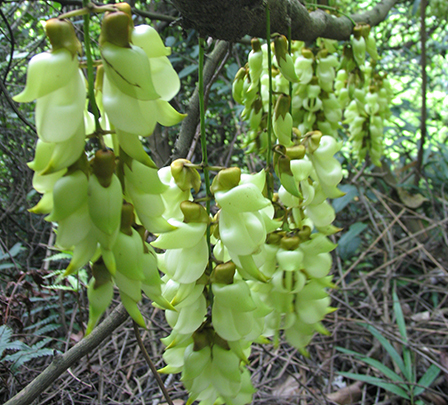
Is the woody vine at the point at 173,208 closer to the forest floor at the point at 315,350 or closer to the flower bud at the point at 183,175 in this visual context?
the flower bud at the point at 183,175

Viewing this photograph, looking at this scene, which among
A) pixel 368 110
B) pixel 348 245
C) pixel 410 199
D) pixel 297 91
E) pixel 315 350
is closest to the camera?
pixel 297 91

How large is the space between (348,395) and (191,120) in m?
1.01

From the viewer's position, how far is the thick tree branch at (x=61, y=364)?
547mm

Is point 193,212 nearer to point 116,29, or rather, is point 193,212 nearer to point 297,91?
point 116,29

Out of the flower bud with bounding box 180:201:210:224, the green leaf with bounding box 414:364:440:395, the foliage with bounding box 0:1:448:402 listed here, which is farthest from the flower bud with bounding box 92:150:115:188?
the green leaf with bounding box 414:364:440:395

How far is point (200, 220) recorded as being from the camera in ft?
1.52

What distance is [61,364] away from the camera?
0.57 meters

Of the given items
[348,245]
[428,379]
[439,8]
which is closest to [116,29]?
[428,379]

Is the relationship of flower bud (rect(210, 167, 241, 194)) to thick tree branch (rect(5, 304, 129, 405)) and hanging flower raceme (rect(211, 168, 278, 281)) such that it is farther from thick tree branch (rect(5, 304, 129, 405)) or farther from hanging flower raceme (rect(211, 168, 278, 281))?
thick tree branch (rect(5, 304, 129, 405))

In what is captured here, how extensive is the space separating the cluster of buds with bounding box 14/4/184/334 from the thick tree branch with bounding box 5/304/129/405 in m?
0.29

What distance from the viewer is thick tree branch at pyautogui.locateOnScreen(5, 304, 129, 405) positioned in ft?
1.79

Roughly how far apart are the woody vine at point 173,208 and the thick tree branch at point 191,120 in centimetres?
9

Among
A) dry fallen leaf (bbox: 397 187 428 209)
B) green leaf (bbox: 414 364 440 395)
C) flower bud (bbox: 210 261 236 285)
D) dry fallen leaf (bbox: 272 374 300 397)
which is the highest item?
flower bud (bbox: 210 261 236 285)

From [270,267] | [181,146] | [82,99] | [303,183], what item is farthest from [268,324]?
[82,99]
